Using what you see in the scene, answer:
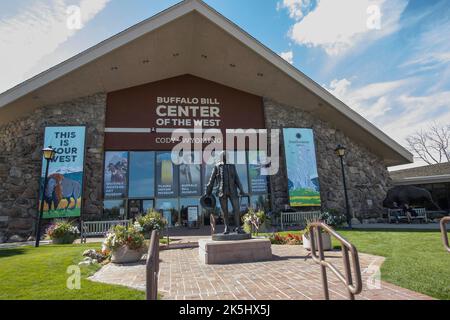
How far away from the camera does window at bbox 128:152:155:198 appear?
56.7ft

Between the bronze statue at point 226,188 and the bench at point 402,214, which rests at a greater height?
the bronze statue at point 226,188

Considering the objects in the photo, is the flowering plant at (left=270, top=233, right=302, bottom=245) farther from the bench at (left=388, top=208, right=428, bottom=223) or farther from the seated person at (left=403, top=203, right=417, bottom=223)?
the bench at (left=388, top=208, right=428, bottom=223)

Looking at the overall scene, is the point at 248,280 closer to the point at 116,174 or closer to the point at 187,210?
the point at 187,210

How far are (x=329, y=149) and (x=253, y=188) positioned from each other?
6413 mm

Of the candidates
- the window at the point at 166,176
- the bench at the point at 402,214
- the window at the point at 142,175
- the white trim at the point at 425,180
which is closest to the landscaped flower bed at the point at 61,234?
the window at the point at 142,175

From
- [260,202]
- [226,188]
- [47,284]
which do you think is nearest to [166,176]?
[260,202]

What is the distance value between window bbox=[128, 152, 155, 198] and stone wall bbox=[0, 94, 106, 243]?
6.07 ft

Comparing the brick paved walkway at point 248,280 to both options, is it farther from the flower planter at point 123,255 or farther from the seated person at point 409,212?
the seated person at point 409,212

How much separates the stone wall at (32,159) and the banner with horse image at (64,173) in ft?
2.10

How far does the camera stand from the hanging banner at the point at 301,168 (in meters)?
17.8

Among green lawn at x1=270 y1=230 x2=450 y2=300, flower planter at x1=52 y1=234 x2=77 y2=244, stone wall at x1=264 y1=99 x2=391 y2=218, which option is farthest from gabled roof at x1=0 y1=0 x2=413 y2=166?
green lawn at x1=270 y1=230 x2=450 y2=300
